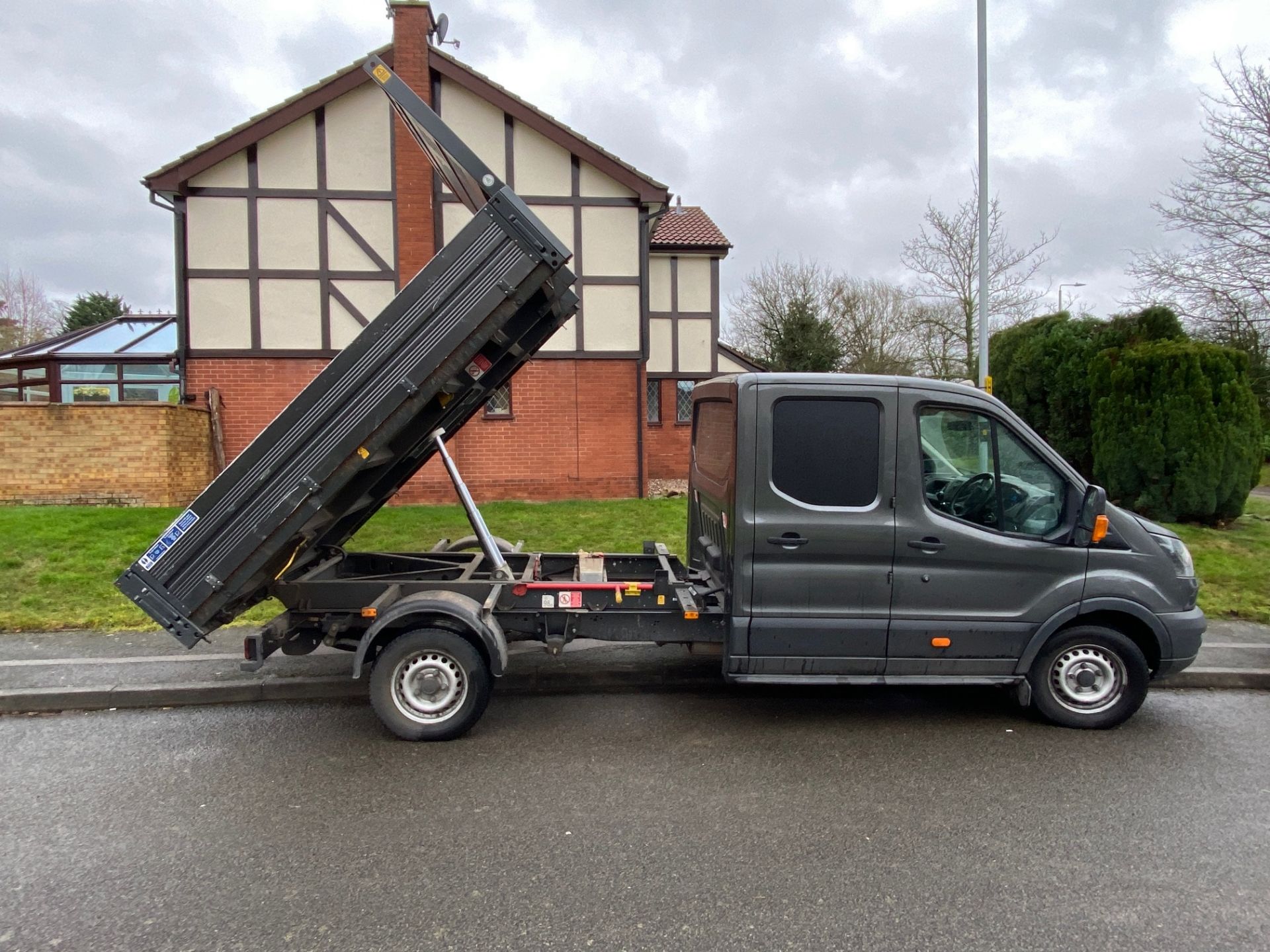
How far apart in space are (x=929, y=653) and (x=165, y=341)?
70.8 ft

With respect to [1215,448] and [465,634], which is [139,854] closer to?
[465,634]

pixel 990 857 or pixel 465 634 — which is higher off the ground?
pixel 465 634

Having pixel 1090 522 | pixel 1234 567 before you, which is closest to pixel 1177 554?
pixel 1090 522

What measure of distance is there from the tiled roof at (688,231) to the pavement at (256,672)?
495 inches

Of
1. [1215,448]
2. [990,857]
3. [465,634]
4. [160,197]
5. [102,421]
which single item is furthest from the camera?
[160,197]

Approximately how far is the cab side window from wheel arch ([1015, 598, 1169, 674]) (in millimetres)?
491

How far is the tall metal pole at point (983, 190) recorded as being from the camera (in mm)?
10586

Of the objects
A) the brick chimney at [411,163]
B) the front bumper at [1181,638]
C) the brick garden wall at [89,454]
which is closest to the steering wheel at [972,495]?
the front bumper at [1181,638]

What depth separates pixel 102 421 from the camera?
39.0 feet

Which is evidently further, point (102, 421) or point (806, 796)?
point (102, 421)

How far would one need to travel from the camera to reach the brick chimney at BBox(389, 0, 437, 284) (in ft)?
44.0

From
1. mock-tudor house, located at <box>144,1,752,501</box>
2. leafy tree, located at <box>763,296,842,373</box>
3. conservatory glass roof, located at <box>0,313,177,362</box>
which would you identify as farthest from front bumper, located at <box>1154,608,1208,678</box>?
leafy tree, located at <box>763,296,842,373</box>

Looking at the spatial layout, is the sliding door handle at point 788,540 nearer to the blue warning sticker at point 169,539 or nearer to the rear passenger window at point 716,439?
the rear passenger window at point 716,439

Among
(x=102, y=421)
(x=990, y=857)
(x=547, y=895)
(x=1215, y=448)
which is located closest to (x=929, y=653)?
(x=990, y=857)
